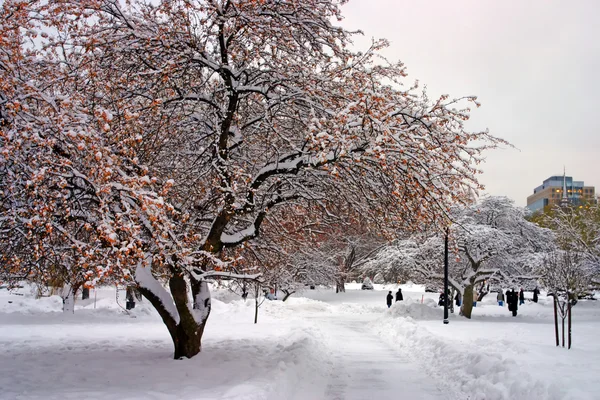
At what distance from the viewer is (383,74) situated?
10.8m

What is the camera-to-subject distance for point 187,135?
11.6 m

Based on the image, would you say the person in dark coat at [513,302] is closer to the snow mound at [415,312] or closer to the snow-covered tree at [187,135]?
the snow mound at [415,312]

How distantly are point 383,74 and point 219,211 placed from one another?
4.57 meters

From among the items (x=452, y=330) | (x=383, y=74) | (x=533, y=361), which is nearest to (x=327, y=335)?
(x=452, y=330)

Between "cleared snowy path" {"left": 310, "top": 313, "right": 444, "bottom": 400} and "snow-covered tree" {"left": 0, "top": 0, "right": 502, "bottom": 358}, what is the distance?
317cm

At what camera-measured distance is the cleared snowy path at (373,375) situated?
29.9ft

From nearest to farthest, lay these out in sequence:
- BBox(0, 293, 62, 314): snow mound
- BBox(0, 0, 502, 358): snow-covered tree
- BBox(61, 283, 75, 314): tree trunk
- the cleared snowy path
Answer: BBox(0, 0, 502, 358): snow-covered tree, the cleared snowy path, BBox(0, 293, 62, 314): snow mound, BBox(61, 283, 75, 314): tree trunk

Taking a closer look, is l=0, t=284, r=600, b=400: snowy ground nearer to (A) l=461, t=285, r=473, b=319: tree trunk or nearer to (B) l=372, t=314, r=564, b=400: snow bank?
(B) l=372, t=314, r=564, b=400: snow bank

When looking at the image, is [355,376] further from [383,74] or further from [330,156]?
[383,74]

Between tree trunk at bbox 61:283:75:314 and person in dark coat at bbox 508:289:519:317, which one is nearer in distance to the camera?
tree trunk at bbox 61:283:75:314

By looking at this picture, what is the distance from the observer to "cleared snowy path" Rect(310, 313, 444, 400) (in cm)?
912

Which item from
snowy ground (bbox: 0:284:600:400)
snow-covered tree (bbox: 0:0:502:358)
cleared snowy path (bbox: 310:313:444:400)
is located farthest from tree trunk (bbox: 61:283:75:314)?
snow-covered tree (bbox: 0:0:502:358)

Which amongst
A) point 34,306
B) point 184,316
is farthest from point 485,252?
point 34,306

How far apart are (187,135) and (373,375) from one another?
22.4ft
